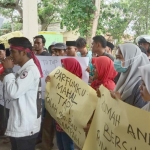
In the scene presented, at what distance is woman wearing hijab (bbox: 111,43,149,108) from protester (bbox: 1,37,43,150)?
763 millimetres

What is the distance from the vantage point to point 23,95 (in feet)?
8.09

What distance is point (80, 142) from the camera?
103 inches

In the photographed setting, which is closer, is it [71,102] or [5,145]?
[71,102]

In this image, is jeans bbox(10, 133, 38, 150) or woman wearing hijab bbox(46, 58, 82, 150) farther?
woman wearing hijab bbox(46, 58, 82, 150)

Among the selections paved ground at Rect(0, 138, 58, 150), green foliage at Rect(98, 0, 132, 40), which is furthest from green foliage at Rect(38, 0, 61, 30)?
paved ground at Rect(0, 138, 58, 150)

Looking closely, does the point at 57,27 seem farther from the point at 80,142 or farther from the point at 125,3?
A: the point at 80,142

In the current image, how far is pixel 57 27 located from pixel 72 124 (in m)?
14.9

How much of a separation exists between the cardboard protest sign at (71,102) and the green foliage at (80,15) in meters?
7.72

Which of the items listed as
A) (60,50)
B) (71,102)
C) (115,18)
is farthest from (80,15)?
(71,102)

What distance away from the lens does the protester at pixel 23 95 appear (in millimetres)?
2418

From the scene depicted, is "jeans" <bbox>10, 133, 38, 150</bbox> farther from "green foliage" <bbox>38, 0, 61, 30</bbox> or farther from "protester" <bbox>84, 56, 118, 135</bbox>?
"green foliage" <bbox>38, 0, 61, 30</bbox>

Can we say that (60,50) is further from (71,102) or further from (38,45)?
(71,102)

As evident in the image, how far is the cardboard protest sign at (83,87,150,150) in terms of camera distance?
1.64 metres

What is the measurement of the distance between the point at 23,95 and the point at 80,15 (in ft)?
28.7
